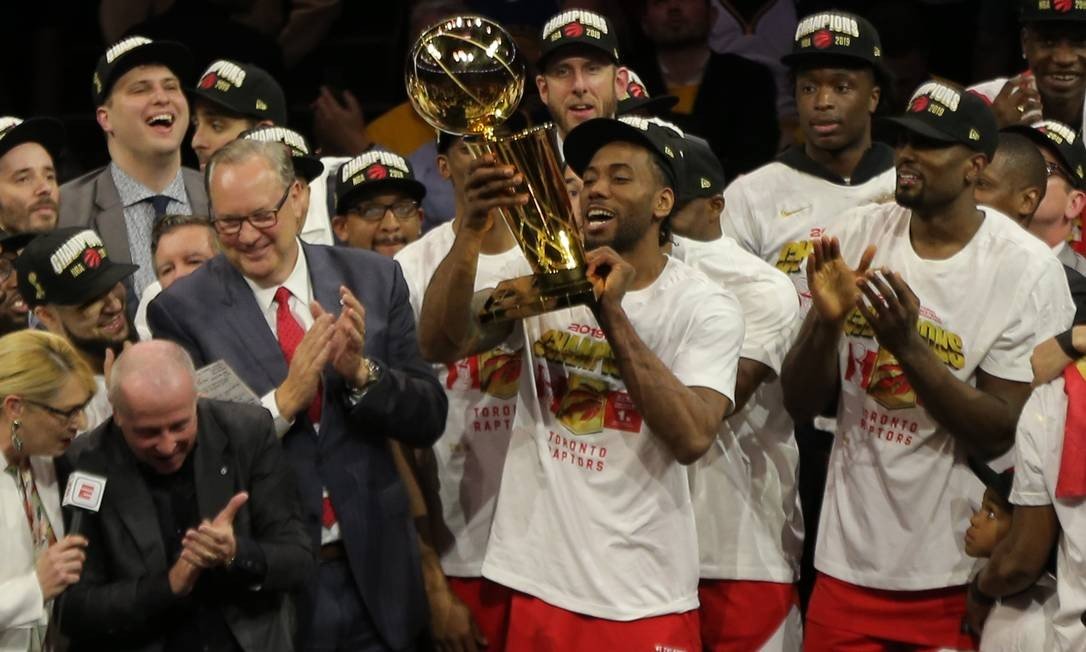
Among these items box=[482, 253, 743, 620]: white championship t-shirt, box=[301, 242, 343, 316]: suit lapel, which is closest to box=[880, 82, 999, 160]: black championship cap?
box=[482, 253, 743, 620]: white championship t-shirt

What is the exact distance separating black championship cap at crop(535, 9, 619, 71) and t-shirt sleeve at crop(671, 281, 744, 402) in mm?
1681

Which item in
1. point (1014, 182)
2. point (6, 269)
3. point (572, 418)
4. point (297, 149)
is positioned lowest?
point (572, 418)

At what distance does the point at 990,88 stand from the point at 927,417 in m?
2.35

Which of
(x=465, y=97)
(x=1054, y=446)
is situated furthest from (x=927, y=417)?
(x=465, y=97)

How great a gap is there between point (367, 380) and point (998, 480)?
1.69 meters

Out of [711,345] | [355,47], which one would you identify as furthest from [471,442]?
[355,47]

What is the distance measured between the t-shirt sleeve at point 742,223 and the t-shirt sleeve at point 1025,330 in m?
1.27

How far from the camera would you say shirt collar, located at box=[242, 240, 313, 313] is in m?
4.95

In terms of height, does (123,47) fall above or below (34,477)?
above

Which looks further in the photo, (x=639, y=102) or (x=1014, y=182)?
(x=639, y=102)

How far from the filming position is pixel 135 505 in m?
4.44

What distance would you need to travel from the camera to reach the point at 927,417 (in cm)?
513

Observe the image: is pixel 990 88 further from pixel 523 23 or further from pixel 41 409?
pixel 41 409

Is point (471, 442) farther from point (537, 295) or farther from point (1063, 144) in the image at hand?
point (1063, 144)
